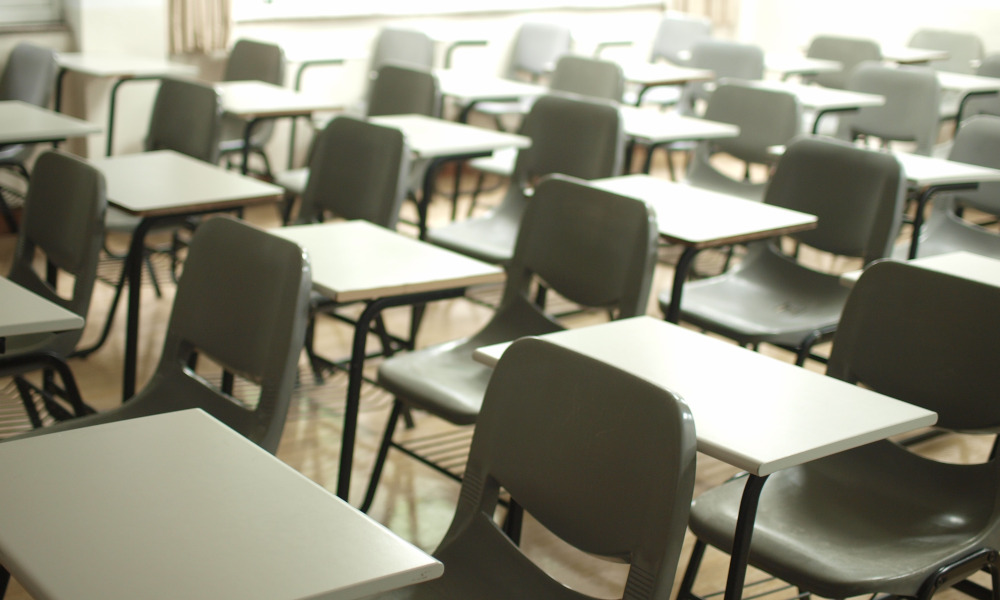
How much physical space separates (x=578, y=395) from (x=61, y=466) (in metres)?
0.74

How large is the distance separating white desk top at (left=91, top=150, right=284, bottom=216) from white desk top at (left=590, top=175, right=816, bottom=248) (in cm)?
104

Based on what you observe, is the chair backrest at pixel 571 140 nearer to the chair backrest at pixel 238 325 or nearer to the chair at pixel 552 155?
the chair at pixel 552 155

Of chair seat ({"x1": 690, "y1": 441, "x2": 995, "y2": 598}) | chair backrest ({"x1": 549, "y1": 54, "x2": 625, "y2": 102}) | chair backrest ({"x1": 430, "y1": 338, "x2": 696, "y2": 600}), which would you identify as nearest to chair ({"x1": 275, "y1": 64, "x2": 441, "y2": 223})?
chair backrest ({"x1": 549, "y1": 54, "x2": 625, "y2": 102})

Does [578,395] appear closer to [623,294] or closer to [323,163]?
[623,294]

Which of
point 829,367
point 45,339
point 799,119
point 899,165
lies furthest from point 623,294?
point 799,119

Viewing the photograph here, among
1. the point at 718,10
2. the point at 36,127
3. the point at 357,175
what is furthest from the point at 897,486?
the point at 718,10

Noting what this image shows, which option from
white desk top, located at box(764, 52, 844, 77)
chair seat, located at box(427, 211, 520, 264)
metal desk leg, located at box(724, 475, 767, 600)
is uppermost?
white desk top, located at box(764, 52, 844, 77)

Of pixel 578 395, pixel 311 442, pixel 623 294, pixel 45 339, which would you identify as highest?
pixel 578 395

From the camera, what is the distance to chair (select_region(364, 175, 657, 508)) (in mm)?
2561

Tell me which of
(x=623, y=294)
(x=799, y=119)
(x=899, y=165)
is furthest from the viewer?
(x=799, y=119)

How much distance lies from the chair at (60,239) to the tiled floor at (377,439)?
0.51m

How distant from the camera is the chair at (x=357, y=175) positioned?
3.28 meters

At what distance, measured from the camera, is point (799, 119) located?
4570 millimetres

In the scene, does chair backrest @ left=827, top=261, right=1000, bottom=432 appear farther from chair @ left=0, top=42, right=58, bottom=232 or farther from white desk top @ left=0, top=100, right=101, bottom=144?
chair @ left=0, top=42, right=58, bottom=232
